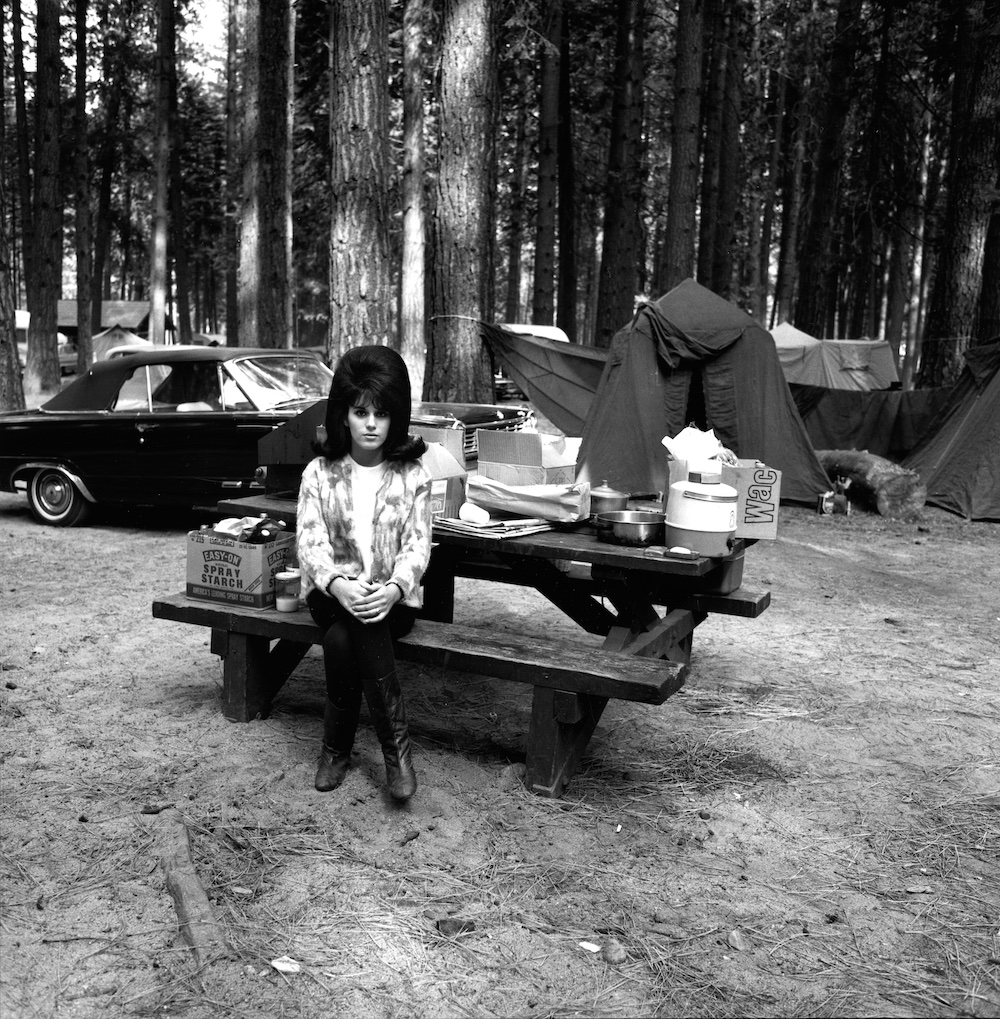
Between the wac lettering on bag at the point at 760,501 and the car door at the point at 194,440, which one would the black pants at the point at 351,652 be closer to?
the wac lettering on bag at the point at 760,501

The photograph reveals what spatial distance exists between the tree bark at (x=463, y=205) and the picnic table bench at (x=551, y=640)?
578 cm

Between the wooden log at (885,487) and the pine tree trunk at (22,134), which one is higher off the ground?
the pine tree trunk at (22,134)

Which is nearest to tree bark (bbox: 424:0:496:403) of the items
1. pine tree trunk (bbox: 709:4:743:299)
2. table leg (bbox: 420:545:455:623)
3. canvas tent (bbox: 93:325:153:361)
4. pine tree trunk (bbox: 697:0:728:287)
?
table leg (bbox: 420:545:455:623)

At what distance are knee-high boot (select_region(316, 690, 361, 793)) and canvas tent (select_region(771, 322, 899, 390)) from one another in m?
18.0

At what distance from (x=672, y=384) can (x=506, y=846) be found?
724 cm

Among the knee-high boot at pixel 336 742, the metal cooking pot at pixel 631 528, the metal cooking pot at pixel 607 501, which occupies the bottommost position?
the knee-high boot at pixel 336 742

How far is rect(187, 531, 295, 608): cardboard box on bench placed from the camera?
166 inches

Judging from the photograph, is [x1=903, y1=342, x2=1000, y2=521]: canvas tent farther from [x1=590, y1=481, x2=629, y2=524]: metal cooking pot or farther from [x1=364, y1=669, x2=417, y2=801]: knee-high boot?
[x1=364, y1=669, x2=417, y2=801]: knee-high boot

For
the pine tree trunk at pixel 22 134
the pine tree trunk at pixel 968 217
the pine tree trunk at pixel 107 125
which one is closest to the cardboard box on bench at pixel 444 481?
the pine tree trunk at pixel 968 217

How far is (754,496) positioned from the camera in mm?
4383

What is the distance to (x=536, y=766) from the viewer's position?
3723 mm

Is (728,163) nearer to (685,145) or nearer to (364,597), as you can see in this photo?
(685,145)

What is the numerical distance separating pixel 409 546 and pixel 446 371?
731cm

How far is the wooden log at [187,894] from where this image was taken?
2.70m
